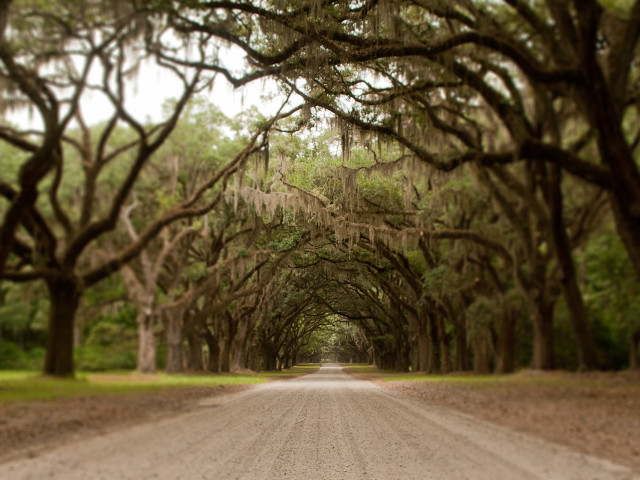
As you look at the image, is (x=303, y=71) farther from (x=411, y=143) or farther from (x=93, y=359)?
(x=93, y=359)

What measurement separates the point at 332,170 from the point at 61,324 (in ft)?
46.4

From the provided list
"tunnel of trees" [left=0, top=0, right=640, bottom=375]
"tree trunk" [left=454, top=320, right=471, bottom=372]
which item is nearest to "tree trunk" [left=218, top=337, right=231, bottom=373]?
"tunnel of trees" [left=0, top=0, right=640, bottom=375]

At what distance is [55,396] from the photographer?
5.13 meters

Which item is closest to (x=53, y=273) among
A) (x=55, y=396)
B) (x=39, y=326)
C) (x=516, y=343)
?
(x=39, y=326)

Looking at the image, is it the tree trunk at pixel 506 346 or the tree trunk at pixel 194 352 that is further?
the tree trunk at pixel 194 352

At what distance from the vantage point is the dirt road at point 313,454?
442cm

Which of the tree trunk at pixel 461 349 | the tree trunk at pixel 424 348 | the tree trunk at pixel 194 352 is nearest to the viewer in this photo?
the tree trunk at pixel 194 352

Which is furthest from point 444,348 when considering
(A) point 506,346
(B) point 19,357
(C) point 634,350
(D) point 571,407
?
(B) point 19,357

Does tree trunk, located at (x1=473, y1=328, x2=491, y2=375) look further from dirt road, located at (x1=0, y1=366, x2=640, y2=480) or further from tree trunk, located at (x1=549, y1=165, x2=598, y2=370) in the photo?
dirt road, located at (x1=0, y1=366, x2=640, y2=480)

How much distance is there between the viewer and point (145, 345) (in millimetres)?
5195

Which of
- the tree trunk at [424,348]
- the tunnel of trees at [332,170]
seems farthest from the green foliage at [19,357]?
the tree trunk at [424,348]

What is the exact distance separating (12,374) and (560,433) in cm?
643

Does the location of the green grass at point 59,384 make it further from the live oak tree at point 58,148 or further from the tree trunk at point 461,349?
the tree trunk at point 461,349

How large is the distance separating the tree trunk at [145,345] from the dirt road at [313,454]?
2.81 ft
